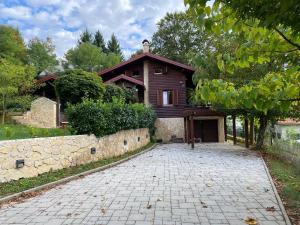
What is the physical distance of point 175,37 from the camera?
145 feet

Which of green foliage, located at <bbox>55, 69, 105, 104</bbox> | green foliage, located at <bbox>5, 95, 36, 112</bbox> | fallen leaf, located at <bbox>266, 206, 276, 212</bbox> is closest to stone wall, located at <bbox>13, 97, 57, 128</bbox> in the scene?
green foliage, located at <bbox>5, 95, 36, 112</bbox>

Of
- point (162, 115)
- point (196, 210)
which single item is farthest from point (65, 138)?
point (162, 115)

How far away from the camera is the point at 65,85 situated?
703 inches

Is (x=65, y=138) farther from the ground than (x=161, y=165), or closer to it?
farther from the ground

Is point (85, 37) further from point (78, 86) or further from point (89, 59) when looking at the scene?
point (78, 86)

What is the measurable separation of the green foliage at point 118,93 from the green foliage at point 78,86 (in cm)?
195

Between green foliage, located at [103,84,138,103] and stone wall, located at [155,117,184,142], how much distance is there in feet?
10.2

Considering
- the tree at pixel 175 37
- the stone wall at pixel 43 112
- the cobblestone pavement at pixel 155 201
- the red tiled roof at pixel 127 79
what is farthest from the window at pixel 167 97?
the cobblestone pavement at pixel 155 201

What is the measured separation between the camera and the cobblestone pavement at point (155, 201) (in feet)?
18.6

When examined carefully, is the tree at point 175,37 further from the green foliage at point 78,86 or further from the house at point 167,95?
the green foliage at point 78,86

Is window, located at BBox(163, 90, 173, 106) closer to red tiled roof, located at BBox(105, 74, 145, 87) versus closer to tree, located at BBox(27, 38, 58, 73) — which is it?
red tiled roof, located at BBox(105, 74, 145, 87)

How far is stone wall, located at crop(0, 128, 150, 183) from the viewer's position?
334 inches

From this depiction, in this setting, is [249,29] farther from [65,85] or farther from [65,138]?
[65,85]

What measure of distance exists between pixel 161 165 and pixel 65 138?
395 cm
